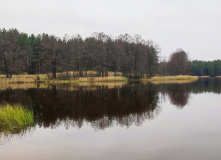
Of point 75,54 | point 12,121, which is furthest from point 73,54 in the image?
point 12,121

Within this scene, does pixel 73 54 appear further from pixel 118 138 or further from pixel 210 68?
Answer: pixel 210 68

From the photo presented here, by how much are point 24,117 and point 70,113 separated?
5.75m

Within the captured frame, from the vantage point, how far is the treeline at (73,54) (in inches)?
3105

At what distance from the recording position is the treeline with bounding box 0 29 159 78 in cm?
7888

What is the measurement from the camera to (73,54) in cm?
8294

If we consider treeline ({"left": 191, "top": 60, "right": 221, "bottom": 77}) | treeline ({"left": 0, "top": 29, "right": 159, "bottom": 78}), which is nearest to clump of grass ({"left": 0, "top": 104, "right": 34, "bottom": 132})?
treeline ({"left": 0, "top": 29, "right": 159, "bottom": 78})

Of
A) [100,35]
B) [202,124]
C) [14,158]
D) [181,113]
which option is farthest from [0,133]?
[100,35]

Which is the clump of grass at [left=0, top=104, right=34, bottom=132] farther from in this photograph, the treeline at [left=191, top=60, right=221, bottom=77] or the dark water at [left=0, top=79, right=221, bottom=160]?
the treeline at [left=191, top=60, right=221, bottom=77]

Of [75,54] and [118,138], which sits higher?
[75,54]

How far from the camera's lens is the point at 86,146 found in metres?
11.9

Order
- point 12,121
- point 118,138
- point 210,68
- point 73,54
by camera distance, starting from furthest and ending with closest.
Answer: point 210,68
point 73,54
point 12,121
point 118,138

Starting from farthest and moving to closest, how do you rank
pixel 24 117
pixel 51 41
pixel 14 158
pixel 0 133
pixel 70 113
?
pixel 51 41 < pixel 70 113 < pixel 24 117 < pixel 0 133 < pixel 14 158

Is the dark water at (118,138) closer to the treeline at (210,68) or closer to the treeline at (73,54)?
the treeline at (73,54)

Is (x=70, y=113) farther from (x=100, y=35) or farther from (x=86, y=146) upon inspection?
(x=100, y=35)
